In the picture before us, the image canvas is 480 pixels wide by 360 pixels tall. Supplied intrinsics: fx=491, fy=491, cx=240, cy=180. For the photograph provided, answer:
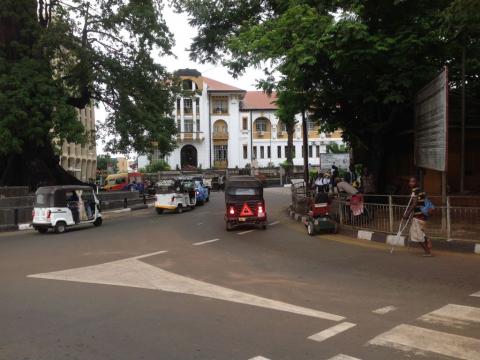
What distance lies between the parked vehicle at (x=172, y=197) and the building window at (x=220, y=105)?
45.3 metres

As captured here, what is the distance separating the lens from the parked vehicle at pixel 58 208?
18594mm

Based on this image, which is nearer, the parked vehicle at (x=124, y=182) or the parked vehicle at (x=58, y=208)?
the parked vehicle at (x=58, y=208)

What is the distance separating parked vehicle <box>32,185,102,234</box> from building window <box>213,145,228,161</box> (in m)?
53.1

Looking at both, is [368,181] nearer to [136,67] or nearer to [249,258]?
[249,258]

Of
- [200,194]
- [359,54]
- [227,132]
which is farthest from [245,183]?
[227,132]

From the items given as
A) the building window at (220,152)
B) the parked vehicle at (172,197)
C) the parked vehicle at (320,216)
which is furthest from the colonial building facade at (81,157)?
the parked vehicle at (320,216)

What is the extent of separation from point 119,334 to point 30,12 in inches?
908

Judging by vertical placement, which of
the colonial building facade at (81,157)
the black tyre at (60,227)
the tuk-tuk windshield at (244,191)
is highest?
the colonial building facade at (81,157)

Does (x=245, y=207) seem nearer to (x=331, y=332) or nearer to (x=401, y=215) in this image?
(x=401, y=215)

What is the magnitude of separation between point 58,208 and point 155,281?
443 inches

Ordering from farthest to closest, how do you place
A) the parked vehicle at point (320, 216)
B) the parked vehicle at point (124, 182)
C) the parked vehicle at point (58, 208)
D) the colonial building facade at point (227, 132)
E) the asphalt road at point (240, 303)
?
the colonial building facade at point (227, 132) < the parked vehicle at point (124, 182) < the parked vehicle at point (58, 208) < the parked vehicle at point (320, 216) < the asphalt road at point (240, 303)

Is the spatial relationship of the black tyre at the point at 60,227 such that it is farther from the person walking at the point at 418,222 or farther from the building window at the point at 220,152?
the building window at the point at 220,152

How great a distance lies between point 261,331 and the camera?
231 inches

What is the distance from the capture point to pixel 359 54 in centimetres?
1441
